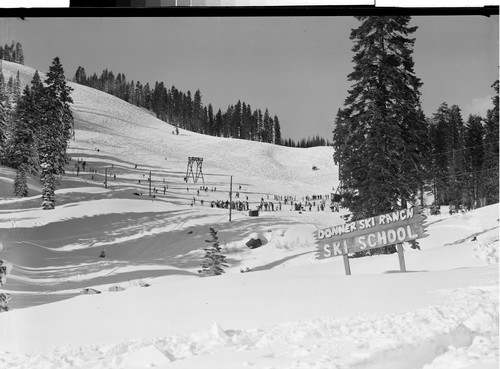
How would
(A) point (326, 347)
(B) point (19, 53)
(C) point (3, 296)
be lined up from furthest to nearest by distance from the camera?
(B) point (19, 53) → (C) point (3, 296) → (A) point (326, 347)

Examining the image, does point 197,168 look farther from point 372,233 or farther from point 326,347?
point 326,347

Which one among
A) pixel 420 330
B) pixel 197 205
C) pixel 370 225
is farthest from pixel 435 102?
pixel 197 205

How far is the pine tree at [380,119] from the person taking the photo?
3518 mm

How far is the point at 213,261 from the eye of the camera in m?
3.54

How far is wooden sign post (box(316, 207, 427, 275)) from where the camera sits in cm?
337

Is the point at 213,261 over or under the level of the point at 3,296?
over

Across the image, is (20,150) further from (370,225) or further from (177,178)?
(370,225)

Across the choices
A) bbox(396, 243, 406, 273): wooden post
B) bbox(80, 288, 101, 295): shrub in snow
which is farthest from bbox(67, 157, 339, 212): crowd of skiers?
bbox(80, 288, 101, 295): shrub in snow

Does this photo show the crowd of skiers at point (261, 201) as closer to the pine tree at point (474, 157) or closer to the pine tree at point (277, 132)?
the pine tree at point (277, 132)

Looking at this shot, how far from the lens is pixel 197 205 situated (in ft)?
11.7

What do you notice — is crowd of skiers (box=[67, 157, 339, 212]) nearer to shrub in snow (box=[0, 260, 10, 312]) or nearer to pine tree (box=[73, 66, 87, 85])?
pine tree (box=[73, 66, 87, 85])

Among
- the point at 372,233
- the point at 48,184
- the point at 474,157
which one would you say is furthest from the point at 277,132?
the point at 48,184

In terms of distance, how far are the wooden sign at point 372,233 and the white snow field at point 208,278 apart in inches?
3.1

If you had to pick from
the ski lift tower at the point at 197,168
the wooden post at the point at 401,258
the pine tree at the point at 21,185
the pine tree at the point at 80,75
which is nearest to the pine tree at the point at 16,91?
the pine tree at the point at 80,75
